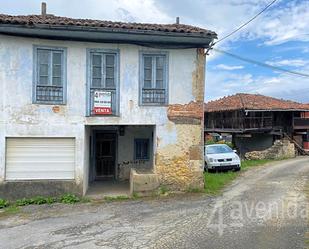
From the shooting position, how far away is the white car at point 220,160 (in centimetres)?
1988

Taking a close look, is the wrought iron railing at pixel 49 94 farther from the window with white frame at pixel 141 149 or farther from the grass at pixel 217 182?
the grass at pixel 217 182

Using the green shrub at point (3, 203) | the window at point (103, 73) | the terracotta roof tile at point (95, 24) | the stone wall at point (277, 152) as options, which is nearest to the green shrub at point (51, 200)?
the green shrub at point (3, 203)

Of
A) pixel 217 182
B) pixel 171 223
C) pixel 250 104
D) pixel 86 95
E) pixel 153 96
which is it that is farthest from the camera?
pixel 250 104

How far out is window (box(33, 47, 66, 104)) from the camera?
1287 cm

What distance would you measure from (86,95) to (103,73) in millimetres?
971

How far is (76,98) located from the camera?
1307cm

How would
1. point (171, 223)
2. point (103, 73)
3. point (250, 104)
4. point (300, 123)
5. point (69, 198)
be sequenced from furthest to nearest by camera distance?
point (300, 123)
point (250, 104)
point (103, 73)
point (69, 198)
point (171, 223)

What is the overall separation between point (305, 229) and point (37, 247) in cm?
585

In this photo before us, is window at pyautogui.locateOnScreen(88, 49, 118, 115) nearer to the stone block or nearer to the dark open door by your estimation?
the stone block

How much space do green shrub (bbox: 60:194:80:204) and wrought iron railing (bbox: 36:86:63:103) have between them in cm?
319

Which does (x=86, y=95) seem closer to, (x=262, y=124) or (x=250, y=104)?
(x=250, y=104)

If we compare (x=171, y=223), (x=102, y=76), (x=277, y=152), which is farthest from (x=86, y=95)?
(x=277, y=152)

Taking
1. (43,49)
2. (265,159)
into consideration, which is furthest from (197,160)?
(265,159)

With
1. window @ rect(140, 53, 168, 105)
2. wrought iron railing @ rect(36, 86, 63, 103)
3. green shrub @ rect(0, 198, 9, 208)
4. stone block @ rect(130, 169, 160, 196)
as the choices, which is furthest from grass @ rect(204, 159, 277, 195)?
green shrub @ rect(0, 198, 9, 208)
